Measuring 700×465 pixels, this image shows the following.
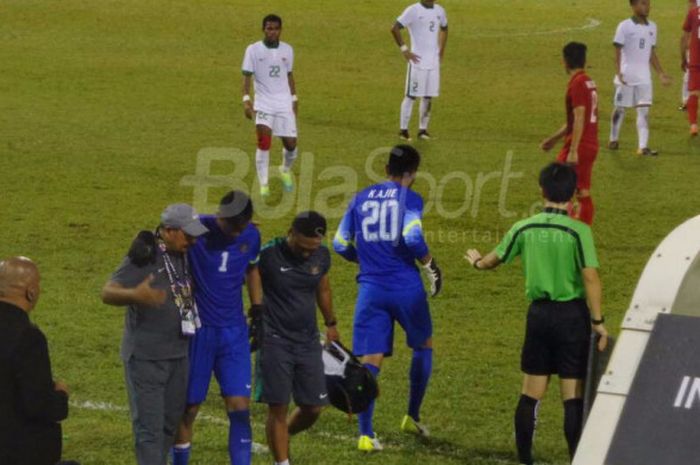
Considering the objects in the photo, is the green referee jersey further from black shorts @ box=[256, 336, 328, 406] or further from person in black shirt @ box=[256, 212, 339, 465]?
black shorts @ box=[256, 336, 328, 406]

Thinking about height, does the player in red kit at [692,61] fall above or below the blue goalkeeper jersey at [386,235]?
above

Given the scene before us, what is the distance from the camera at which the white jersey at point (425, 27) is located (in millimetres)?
23016

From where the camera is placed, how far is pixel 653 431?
4.39 metres

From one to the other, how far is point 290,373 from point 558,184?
6.71ft

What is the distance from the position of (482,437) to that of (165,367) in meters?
2.83

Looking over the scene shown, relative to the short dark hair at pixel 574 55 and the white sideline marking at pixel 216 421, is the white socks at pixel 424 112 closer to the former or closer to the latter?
the short dark hair at pixel 574 55

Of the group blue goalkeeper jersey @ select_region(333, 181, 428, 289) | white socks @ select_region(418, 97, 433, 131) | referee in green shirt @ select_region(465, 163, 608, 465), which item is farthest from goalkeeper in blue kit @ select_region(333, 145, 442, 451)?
white socks @ select_region(418, 97, 433, 131)

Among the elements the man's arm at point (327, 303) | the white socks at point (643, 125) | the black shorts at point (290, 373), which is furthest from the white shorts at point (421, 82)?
the black shorts at point (290, 373)

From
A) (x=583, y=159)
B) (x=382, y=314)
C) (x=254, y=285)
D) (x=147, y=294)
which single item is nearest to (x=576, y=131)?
(x=583, y=159)

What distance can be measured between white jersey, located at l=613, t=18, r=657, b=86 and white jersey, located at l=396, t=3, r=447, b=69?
2.88 metres

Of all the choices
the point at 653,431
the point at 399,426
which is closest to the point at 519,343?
the point at 399,426

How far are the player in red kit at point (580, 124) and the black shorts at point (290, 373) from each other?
5763 mm

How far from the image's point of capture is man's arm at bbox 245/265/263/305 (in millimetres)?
9086

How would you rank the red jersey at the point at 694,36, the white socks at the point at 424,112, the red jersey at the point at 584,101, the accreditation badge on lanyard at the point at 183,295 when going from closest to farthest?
the accreditation badge on lanyard at the point at 183,295 → the red jersey at the point at 584,101 → the white socks at the point at 424,112 → the red jersey at the point at 694,36
